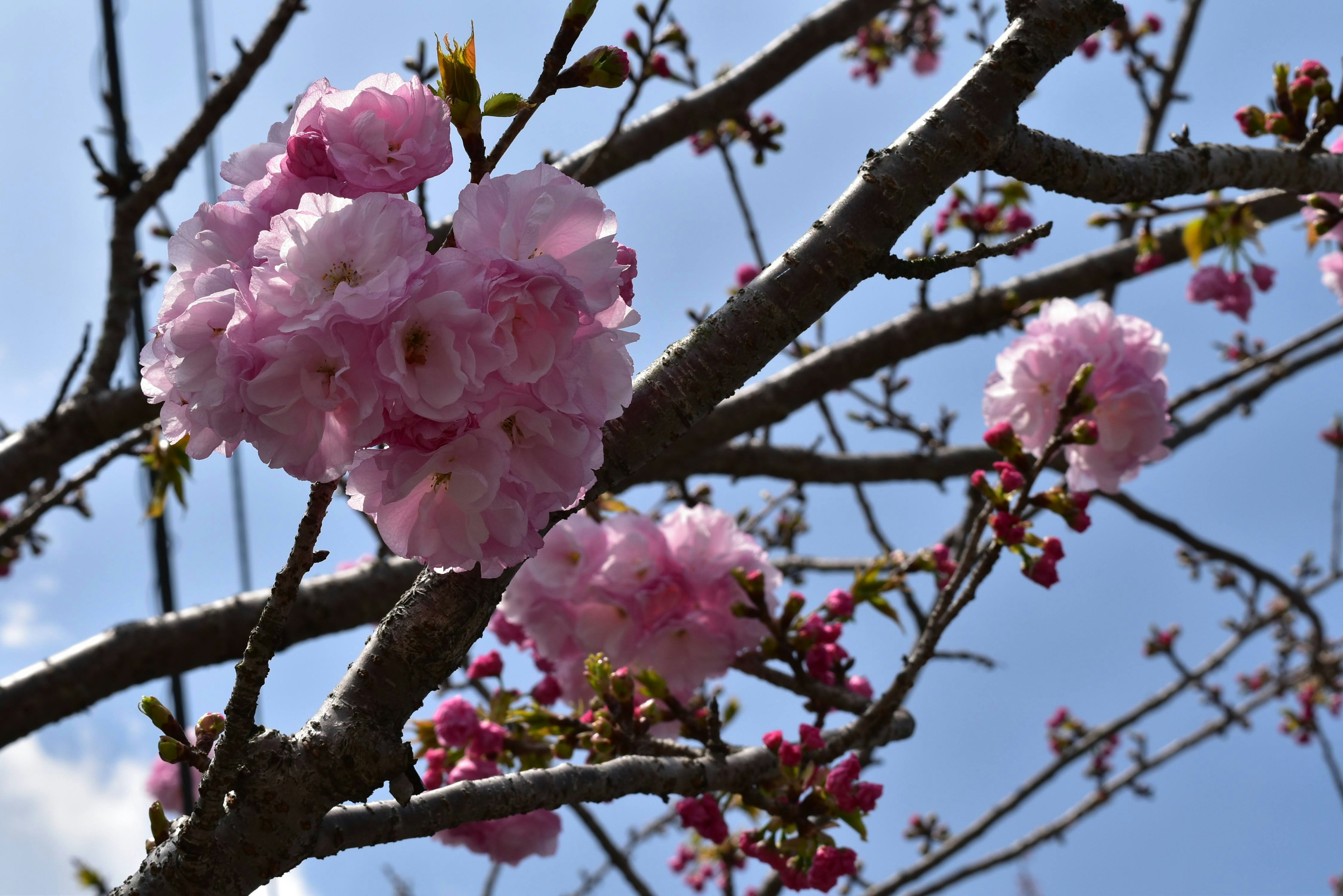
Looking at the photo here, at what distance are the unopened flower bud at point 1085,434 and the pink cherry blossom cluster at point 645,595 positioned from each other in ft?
2.44

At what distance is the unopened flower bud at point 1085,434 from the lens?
193 cm

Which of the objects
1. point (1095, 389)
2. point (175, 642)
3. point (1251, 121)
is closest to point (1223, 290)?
point (1251, 121)

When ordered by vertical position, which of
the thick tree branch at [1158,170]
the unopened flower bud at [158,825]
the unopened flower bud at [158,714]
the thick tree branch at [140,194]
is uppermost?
the thick tree branch at [140,194]

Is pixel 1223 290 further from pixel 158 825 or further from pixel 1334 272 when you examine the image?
pixel 158 825

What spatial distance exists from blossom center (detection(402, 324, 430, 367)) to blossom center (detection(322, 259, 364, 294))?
3.1 inches

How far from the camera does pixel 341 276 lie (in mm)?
859

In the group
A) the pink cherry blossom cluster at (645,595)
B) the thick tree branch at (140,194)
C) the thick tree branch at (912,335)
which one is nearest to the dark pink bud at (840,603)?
the pink cherry blossom cluster at (645,595)

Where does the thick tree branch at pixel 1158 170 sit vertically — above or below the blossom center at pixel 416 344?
above

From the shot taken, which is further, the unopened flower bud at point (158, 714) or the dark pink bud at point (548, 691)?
the dark pink bud at point (548, 691)

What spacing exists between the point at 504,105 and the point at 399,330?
1.14 ft

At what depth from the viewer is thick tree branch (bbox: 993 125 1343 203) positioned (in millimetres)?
1441

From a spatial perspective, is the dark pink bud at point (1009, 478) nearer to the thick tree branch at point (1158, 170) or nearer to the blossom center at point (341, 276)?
the thick tree branch at point (1158, 170)

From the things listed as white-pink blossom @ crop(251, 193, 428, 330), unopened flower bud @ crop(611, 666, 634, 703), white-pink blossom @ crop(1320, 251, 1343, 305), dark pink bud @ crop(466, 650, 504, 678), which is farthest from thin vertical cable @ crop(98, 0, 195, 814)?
white-pink blossom @ crop(1320, 251, 1343, 305)

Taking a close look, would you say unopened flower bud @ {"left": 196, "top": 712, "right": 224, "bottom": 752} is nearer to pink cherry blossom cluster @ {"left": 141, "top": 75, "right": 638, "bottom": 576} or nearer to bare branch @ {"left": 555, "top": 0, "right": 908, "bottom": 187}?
pink cherry blossom cluster @ {"left": 141, "top": 75, "right": 638, "bottom": 576}
